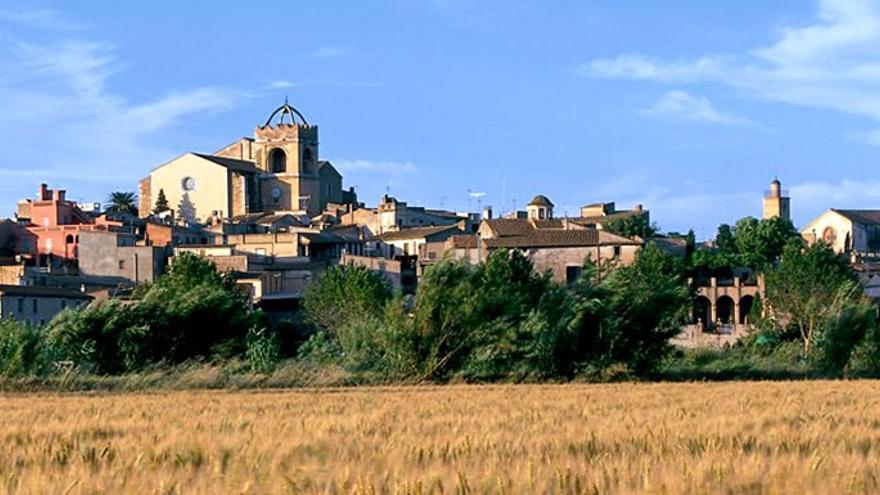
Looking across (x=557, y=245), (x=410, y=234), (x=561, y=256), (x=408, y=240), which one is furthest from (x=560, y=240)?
(x=410, y=234)

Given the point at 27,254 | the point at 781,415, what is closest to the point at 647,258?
the point at 27,254

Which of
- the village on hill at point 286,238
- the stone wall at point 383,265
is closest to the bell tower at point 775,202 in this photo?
the village on hill at point 286,238

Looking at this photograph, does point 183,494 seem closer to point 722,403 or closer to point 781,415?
point 781,415

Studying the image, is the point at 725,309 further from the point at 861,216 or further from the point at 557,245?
the point at 861,216

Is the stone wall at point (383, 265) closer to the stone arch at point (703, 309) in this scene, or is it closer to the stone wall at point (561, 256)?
the stone wall at point (561, 256)

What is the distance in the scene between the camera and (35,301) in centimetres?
7025

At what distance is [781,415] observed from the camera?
20.8 meters

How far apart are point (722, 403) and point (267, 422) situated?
335 inches

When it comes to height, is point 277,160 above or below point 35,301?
above

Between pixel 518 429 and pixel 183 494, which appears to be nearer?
pixel 183 494

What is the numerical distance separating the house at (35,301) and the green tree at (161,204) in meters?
55.0

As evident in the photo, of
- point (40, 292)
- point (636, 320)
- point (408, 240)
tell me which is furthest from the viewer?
point (408, 240)

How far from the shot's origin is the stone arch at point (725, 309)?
10188 cm

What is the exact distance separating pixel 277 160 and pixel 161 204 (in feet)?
56.5
